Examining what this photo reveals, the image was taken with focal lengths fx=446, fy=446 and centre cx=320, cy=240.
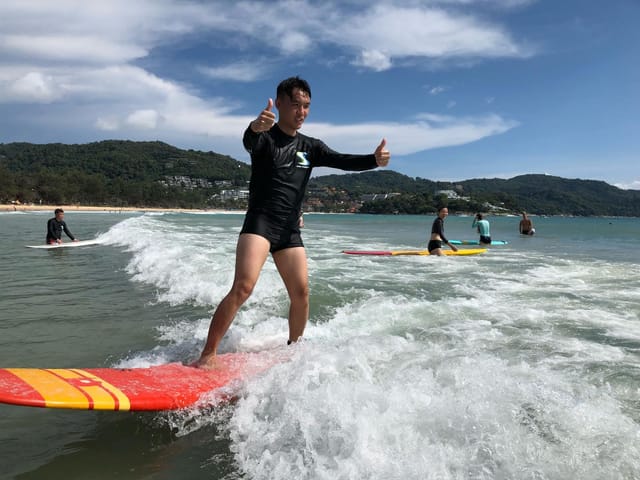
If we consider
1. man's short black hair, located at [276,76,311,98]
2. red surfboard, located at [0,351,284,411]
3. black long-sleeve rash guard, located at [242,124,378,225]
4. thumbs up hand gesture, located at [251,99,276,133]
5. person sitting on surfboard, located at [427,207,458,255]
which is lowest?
red surfboard, located at [0,351,284,411]

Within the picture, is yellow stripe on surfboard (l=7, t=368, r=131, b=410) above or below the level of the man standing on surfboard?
below

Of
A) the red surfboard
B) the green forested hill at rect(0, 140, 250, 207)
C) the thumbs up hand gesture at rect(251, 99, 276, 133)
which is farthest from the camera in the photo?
the green forested hill at rect(0, 140, 250, 207)

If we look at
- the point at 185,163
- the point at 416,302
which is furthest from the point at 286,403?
the point at 185,163

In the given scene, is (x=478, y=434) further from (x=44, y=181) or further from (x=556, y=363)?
(x=44, y=181)

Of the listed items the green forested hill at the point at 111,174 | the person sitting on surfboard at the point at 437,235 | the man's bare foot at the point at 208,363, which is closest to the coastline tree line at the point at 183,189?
the green forested hill at the point at 111,174

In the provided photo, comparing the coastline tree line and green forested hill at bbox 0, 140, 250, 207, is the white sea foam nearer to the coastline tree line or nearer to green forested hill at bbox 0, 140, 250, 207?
green forested hill at bbox 0, 140, 250, 207

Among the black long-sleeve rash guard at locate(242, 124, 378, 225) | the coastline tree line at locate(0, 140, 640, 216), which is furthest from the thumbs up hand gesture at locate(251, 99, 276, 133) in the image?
the coastline tree line at locate(0, 140, 640, 216)

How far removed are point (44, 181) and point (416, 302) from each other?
12481 cm

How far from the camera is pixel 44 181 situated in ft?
359

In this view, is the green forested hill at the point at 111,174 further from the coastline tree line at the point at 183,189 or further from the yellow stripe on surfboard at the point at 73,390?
the yellow stripe on surfboard at the point at 73,390

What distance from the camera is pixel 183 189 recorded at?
166 metres

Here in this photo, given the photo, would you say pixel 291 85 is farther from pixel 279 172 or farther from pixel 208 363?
pixel 208 363

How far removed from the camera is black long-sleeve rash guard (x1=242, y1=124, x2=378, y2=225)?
11.7 feet

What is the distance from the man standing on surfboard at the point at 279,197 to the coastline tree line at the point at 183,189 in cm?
12405
